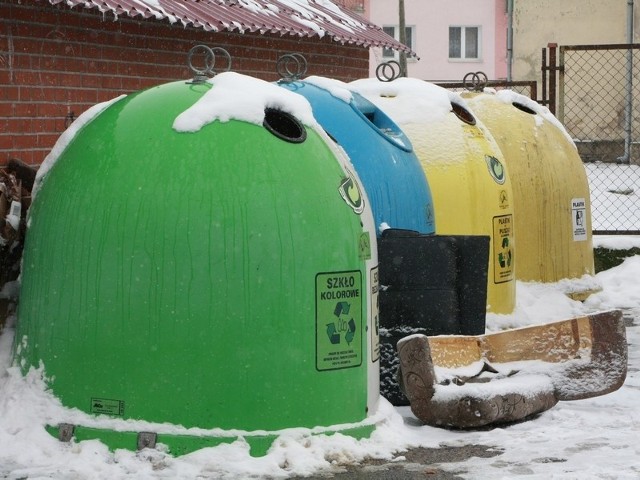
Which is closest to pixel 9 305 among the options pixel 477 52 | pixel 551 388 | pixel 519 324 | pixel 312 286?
pixel 312 286

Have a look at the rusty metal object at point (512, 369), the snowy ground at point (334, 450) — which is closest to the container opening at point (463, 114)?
the rusty metal object at point (512, 369)

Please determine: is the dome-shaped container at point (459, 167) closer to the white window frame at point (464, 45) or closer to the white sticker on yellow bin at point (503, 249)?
the white sticker on yellow bin at point (503, 249)

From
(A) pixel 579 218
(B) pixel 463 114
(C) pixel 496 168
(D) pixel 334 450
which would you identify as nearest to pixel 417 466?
(D) pixel 334 450

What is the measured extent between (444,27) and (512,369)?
3095cm

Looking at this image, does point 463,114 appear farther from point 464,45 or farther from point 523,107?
point 464,45

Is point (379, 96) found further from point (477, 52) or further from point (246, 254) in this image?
point (477, 52)

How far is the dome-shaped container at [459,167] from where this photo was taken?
742 centimetres

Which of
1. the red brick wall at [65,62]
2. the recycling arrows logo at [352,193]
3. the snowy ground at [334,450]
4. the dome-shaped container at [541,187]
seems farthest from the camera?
the dome-shaped container at [541,187]

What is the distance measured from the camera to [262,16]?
9.66 m

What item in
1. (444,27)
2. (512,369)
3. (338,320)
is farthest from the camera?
(444,27)

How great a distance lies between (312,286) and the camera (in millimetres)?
5012

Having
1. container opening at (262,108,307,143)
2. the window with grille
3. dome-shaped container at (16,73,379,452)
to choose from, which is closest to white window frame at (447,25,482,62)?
the window with grille

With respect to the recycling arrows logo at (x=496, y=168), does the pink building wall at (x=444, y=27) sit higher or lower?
higher

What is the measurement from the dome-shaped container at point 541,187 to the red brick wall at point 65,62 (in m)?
2.10
